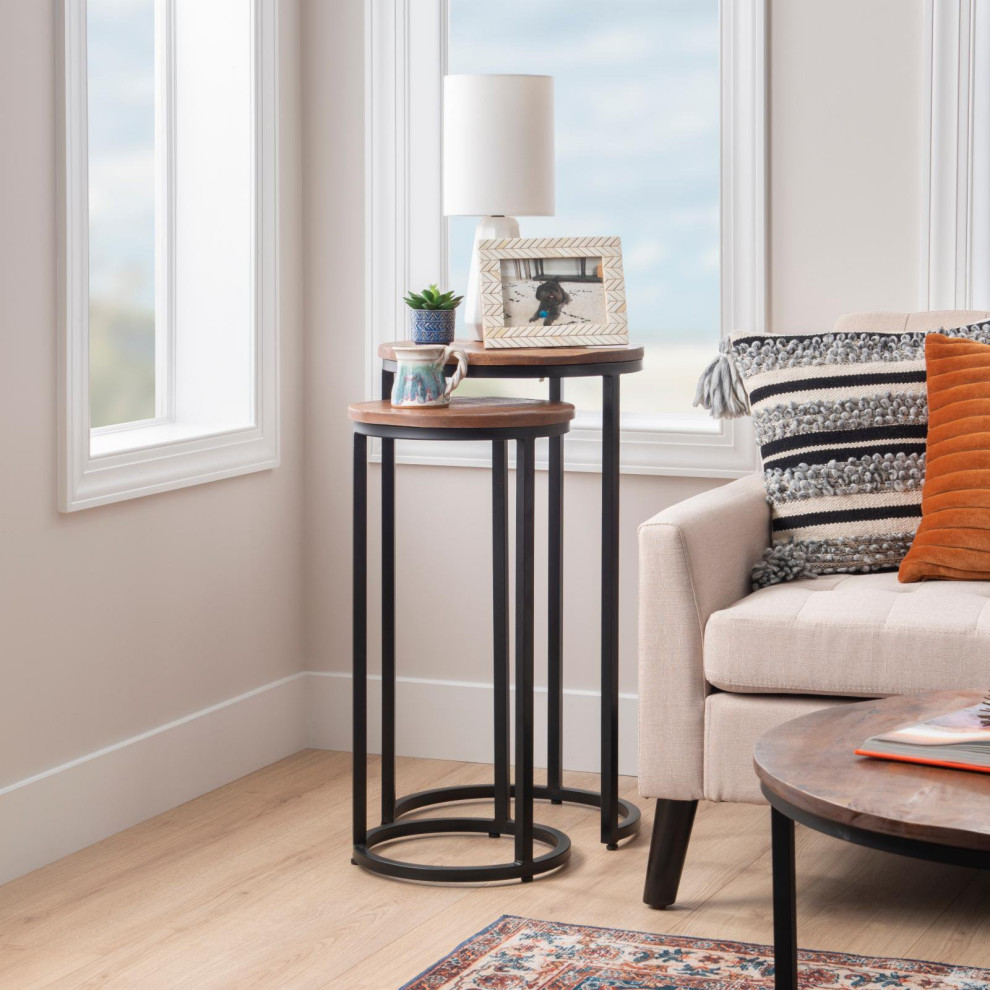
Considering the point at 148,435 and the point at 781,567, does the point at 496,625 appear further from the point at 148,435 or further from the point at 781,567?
the point at 148,435

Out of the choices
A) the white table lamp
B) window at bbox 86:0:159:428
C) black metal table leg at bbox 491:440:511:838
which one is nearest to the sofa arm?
black metal table leg at bbox 491:440:511:838

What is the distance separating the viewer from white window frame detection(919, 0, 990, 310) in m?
2.92

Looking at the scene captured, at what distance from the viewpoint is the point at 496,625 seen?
8.39 feet

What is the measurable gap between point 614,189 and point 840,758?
1882 mm

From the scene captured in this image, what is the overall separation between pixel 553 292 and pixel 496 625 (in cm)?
61

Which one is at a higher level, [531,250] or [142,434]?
[531,250]

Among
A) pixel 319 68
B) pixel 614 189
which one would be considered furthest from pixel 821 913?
pixel 319 68

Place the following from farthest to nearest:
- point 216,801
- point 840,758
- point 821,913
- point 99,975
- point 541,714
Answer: point 541,714 → point 216,801 → point 821,913 → point 99,975 → point 840,758

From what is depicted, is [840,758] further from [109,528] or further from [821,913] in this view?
[109,528]

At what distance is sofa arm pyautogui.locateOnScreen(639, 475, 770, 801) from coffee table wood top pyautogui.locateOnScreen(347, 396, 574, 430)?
0.84ft

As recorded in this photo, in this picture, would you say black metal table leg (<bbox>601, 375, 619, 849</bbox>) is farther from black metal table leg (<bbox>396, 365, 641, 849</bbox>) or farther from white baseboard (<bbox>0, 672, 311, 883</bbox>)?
white baseboard (<bbox>0, 672, 311, 883</bbox>)

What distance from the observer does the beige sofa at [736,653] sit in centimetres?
223

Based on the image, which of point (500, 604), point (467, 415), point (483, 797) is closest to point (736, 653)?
A: point (500, 604)

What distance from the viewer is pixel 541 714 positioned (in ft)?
10.9
